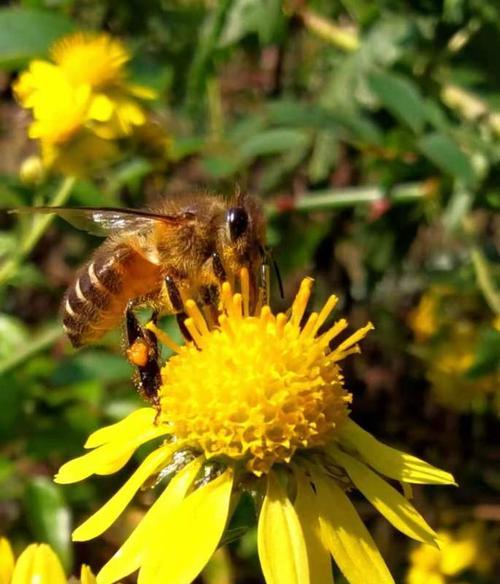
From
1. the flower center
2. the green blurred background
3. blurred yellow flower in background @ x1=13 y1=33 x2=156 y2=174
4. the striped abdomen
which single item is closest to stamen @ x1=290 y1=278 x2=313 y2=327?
the flower center

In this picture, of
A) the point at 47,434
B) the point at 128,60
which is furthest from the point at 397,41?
the point at 47,434

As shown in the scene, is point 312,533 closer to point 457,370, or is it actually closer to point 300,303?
point 300,303

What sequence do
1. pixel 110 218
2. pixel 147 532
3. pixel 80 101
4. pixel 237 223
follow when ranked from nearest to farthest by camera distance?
pixel 147 532 → pixel 237 223 → pixel 110 218 → pixel 80 101

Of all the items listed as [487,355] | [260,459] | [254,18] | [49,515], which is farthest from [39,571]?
[254,18]

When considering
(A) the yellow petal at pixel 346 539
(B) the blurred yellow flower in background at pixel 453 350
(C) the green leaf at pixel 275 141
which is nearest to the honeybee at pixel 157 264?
(A) the yellow petal at pixel 346 539

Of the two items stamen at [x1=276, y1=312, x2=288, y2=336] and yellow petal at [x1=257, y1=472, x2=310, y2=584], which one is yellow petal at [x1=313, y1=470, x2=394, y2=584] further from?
stamen at [x1=276, y1=312, x2=288, y2=336]

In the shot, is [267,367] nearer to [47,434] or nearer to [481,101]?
[47,434]
